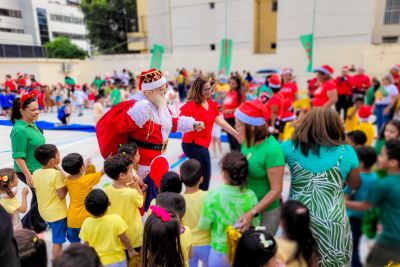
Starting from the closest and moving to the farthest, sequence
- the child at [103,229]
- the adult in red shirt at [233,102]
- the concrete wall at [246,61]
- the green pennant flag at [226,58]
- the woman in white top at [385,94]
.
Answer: the child at [103,229] → the adult in red shirt at [233,102] → the woman in white top at [385,94] → the concrete wall at [246,61] → the green pennant flag at [226,58]

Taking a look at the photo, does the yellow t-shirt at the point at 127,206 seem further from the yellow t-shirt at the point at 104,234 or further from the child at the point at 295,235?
the child at the point at 295,235

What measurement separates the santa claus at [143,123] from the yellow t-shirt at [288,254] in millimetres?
1537

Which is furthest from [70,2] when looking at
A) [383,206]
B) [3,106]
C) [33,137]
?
[383,206]

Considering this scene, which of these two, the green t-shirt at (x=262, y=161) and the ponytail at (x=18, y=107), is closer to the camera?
the green t-shirt at (x=262, y=161)

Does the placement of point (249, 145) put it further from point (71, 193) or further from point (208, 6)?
point (208, 6)

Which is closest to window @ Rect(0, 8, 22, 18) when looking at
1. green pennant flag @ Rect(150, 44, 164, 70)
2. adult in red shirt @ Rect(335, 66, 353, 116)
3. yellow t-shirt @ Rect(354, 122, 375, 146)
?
yellow t-shirt @ Rect(354, 122, 375, 146)

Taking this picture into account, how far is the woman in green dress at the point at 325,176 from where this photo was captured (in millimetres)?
1530

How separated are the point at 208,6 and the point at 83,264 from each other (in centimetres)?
1973

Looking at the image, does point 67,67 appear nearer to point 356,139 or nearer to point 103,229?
point 103,229

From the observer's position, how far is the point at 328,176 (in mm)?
1545

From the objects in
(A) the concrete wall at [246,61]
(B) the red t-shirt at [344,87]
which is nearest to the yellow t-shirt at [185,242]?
(B) the red t-shirt at [344,87]

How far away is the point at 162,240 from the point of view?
1.64 m

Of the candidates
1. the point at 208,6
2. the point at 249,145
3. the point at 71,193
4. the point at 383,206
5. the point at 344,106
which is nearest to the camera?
the point at 383,206

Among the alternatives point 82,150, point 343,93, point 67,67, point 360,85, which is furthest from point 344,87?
point 67,67
